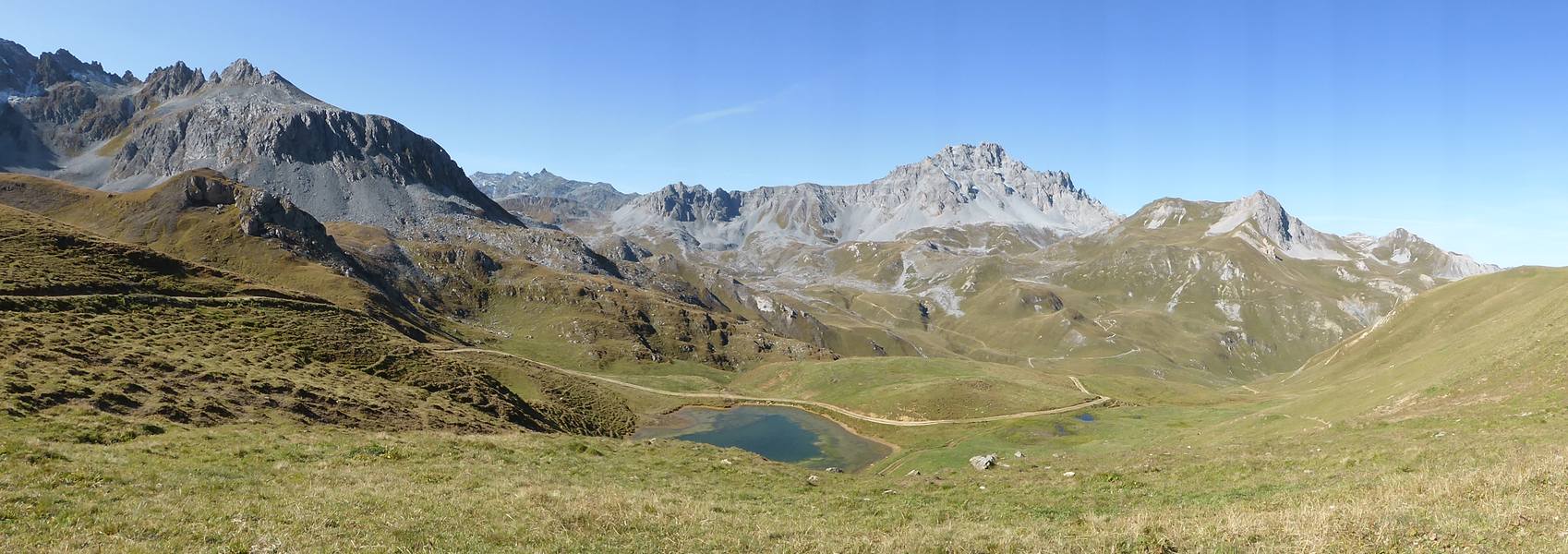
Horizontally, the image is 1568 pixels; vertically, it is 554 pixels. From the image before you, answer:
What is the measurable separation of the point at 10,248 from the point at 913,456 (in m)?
90.3

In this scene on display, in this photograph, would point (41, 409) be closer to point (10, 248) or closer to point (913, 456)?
point (10, 248)

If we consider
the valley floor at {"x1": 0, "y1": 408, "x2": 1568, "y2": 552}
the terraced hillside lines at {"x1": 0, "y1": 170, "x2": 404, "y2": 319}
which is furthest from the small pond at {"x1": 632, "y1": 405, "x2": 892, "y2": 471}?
the terraced hillside lines at {"x1": 0, "y1": 170, "x2": 404, "y2": 319}

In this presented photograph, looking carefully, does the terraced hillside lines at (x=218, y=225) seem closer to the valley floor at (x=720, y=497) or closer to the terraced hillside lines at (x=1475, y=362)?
the valley floor at (x=720, y=497)

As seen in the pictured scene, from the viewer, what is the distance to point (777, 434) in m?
100

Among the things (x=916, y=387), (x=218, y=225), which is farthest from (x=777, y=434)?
(x=218, y=225)

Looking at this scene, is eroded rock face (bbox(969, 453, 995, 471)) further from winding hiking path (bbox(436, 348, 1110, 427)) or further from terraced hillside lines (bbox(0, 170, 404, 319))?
terraced hillside lines (bbox(0, 170, 404, 319))

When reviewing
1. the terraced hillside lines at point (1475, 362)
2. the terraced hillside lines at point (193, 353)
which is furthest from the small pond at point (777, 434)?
the terraced hillside lines at point (1475, 362)

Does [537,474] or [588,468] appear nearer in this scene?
[537,474]

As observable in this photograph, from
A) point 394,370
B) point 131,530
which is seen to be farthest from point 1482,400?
point 394,370

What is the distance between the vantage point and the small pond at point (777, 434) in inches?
3383

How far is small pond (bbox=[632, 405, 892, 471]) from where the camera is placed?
282 feet

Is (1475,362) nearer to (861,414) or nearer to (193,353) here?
(861,414)

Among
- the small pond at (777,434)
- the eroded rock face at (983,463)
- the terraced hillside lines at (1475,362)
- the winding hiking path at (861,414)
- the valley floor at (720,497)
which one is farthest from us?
the winding hiking path at (861,414)

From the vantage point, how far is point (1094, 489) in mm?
29703
